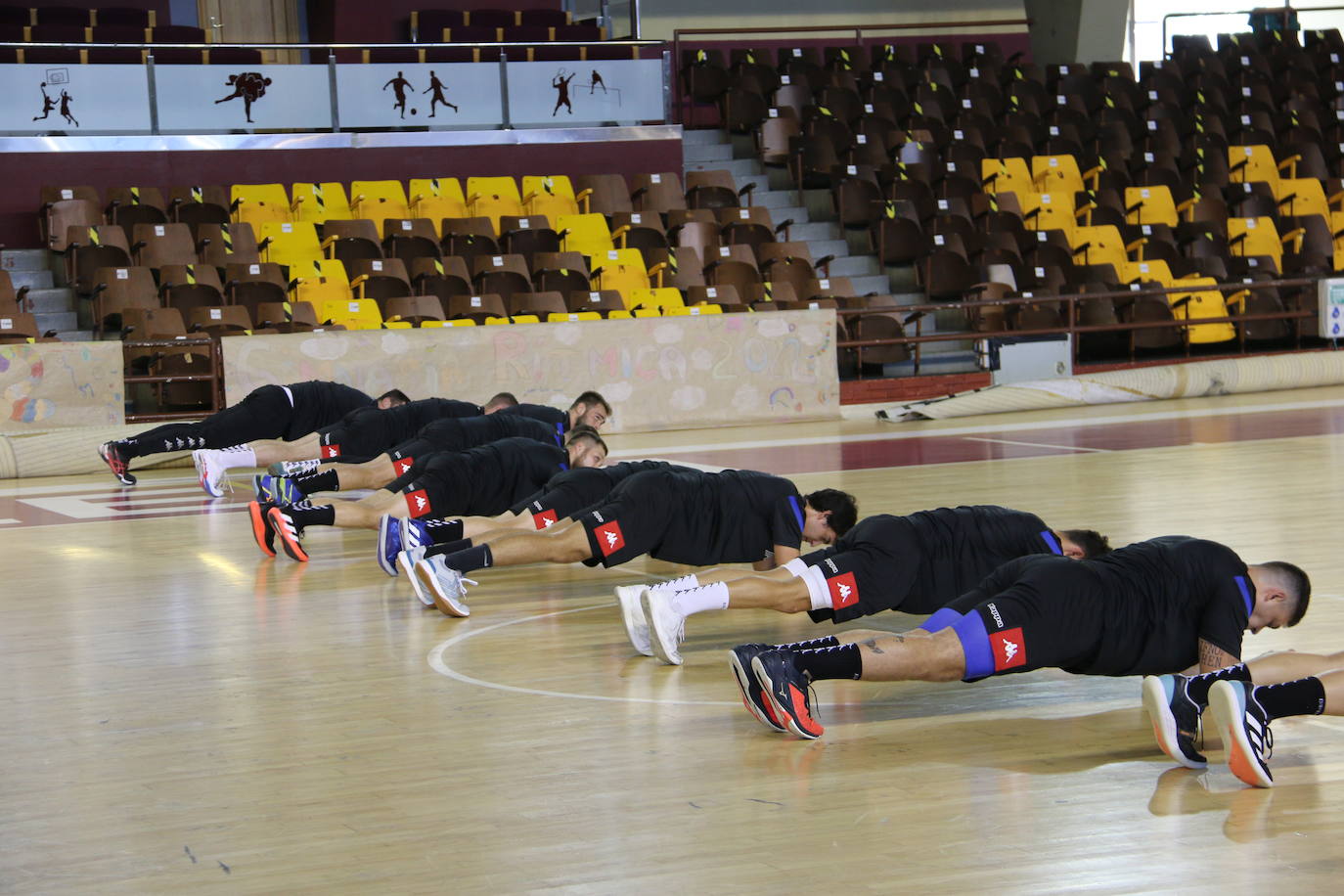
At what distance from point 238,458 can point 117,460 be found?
1233mm

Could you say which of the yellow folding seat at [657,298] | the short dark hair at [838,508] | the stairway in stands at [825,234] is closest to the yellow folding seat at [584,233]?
the yellow folding seat at [657,298]

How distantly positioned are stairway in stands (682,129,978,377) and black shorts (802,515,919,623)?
41.7 ft

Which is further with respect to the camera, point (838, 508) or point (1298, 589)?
point (838, 508)

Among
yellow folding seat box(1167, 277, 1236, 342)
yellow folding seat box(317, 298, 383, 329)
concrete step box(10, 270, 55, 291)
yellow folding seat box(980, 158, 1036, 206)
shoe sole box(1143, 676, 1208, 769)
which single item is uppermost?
yellow folding seat box(980, 158, 1036, 206)

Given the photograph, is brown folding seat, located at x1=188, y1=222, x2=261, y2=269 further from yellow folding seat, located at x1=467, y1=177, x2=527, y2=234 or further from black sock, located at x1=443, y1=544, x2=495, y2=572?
black sock, located at x1=443, y1=544, x2=495, y2=572

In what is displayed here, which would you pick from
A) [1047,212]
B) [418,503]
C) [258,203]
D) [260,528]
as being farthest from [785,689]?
[1047,212]

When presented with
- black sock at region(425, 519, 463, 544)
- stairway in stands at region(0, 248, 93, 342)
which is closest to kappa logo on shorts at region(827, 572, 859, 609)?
black sock at region(425, 519, 463, 544)

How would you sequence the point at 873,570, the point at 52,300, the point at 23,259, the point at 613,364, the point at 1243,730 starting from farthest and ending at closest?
1. the point at 23,259
2. the point at 52,300
3. the point at 613,364
4. the point at 873,570
5. the point at 1243,730

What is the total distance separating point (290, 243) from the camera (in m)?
17.8

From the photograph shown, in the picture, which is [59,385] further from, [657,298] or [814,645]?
[814,645]

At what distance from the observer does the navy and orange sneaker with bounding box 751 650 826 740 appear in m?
4.86

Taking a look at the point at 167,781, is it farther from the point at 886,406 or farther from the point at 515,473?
the point at 886,406

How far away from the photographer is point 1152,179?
892 inches

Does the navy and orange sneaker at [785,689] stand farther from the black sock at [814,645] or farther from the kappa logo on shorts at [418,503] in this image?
the kappa logo on shorts at [418,503]
